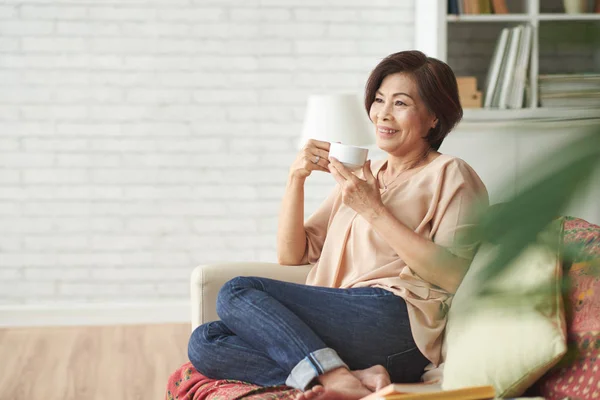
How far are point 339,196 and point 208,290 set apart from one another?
0.48 metres

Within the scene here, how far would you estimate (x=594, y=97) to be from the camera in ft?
0.85

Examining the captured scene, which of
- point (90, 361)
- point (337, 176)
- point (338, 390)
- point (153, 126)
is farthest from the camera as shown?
point (153, 126)

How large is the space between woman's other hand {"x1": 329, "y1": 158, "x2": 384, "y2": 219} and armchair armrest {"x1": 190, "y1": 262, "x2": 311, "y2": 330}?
38 centimetres

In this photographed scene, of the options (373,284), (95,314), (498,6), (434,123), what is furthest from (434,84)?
(95,314)

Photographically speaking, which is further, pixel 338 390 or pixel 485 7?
pixel 485 7

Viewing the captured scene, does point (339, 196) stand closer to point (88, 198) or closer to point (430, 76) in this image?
point (430, 76)

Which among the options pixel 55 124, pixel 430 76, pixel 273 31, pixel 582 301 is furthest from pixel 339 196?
pixel 55 124

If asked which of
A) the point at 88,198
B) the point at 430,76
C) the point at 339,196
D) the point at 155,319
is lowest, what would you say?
the point at 155,319

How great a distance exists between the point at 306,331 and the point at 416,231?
414 mm

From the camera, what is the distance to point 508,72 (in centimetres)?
370

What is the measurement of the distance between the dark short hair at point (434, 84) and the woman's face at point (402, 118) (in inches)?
0.7

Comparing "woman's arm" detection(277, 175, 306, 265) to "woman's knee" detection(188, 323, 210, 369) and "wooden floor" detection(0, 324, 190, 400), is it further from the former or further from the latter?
"wooden floor" detection(0, 324, 190, 400)

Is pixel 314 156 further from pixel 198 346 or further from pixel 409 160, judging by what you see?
pixel 198 346

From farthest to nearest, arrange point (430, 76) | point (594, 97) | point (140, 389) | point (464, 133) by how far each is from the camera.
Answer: point (464, 133)
point (140, 389)
point (430, 76)
point (594, 97)
